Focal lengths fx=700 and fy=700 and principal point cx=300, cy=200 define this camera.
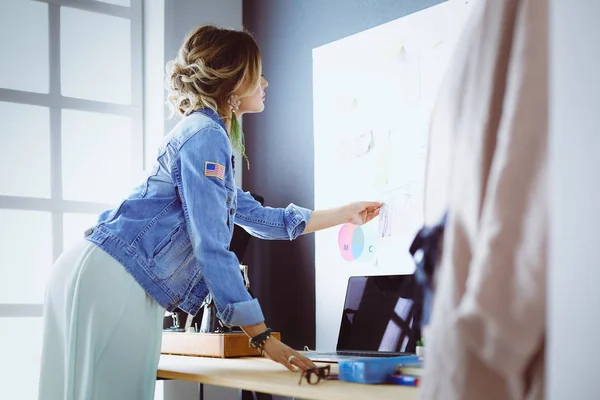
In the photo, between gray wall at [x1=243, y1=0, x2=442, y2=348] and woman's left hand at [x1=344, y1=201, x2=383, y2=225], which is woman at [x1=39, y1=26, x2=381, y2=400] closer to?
woman's left hand at [x1=344, y1=201, x2=383, y2=225]

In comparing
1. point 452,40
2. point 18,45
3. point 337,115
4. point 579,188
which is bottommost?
point 579,188

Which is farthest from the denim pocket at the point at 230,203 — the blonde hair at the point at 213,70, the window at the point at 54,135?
the window at the point at 54,135

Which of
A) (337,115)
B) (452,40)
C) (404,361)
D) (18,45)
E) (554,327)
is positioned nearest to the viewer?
(554,327)

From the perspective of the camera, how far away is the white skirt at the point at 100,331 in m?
1.58

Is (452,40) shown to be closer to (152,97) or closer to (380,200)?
(380,200)

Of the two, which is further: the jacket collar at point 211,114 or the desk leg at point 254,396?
the desk leg at point 254,396

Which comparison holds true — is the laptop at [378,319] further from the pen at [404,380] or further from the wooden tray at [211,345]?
the pen at [404,380]

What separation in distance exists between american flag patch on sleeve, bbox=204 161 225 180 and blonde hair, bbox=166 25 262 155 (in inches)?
9.8

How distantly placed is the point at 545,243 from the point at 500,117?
133 mm

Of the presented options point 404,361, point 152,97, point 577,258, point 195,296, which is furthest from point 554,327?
point 152,97

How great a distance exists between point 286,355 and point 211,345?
0.71 m

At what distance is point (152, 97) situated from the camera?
10.3ft

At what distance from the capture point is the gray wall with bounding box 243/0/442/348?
2623mm

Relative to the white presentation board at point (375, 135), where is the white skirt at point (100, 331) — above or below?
below
